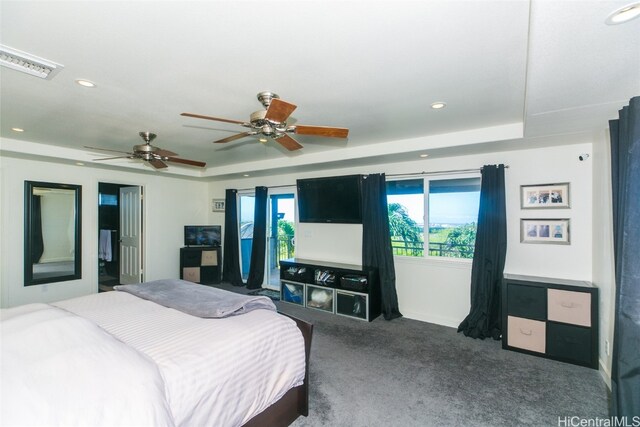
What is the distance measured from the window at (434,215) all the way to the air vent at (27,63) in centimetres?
377

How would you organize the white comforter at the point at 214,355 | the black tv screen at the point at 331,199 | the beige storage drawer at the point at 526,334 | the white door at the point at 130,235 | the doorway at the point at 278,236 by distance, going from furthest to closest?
the doorway at the point at 278,236 → the white door at the point at 130,235 → the black tv screen at the point at 331,199 → the beige storage drawer at the point at 526,334 → the white comforter at the point at 214,355

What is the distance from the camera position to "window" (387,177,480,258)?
3.89 metres

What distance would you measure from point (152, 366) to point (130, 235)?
5248 millimetres

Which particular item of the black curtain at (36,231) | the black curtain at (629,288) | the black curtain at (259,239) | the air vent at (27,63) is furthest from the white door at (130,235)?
the black curtain at (629,288)

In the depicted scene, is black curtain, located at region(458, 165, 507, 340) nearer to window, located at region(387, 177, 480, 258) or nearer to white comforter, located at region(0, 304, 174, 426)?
window, located at region(387, 177, 480, 258)

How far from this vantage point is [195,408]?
4.86ft

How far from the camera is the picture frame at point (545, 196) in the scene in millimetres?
3264

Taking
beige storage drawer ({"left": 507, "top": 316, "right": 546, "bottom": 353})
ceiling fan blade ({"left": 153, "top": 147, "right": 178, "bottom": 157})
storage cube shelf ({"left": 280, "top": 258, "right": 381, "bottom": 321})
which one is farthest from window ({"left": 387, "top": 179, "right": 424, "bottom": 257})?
ceiling fan blade ({"left": 153, "top": 147, "right": 178, "bottom": 157})

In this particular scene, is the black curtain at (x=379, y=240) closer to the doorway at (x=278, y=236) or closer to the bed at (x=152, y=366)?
the doorway at (x=278, y=236)

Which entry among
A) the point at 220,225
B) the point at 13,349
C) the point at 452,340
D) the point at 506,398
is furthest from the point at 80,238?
the point at 506,398

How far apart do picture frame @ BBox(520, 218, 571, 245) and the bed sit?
9.39 ft

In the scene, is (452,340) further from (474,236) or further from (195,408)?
(195,408)

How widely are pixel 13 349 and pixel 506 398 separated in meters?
3.18

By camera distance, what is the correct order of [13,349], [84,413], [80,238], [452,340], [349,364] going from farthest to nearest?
[80,238] → [452,340] → [349,364] → [13,349] → [84,413]
